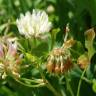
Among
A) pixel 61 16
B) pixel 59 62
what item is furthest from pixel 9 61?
pixel 61 16

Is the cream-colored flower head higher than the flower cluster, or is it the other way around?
the cream-colored flower head

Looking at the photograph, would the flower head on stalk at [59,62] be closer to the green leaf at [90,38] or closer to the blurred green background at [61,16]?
the green leaf at [90,38]

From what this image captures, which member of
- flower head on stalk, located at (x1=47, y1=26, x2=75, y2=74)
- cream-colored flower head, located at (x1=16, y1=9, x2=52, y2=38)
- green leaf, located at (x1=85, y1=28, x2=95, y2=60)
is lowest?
flower head on stalk, located at (x1=47, y1=26, x2=75, y2=74)

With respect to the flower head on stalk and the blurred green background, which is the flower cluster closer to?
the flower head on stalk

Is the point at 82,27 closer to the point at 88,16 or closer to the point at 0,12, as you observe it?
the point at 88,16

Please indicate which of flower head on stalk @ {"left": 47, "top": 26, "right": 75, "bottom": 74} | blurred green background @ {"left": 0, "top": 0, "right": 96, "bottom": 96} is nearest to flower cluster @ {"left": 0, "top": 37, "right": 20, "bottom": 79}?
flower head on stalk @ {"left": 47, "top": 26, "right": 75, "bottom": 74}

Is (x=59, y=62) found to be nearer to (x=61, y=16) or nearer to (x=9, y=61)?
(x=9, y=61)

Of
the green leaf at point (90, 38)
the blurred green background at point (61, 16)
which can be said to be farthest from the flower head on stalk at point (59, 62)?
the blurred green background at point (61, 16)

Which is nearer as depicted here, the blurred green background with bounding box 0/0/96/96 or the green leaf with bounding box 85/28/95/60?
the green leaf with bounding box 85/28/95/60

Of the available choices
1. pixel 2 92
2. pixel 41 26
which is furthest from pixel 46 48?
pixel 2 92
